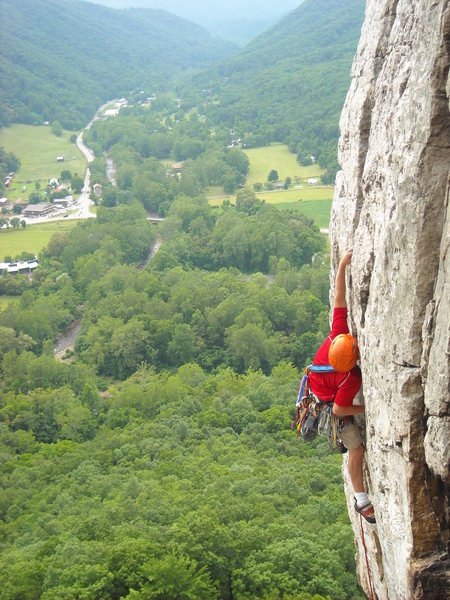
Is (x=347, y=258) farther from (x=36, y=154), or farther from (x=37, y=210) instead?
(x=36, y=154)

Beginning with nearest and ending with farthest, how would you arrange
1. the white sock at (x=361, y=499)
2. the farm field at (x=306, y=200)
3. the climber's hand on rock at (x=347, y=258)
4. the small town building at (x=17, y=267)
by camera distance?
the climber's hand on rock at (x=347, y=258) < the white sock at (x=361, y=499) < the small town building at (x=17, y=267) < the farm field at (x=306, y=200)

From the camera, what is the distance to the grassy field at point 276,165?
3413 inches

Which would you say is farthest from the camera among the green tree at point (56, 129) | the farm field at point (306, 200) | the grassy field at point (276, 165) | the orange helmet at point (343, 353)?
the green tree at point (56, 129)

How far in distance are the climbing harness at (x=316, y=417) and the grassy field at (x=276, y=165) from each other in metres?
78.3

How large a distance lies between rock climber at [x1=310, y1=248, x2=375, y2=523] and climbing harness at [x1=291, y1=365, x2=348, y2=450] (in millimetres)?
53

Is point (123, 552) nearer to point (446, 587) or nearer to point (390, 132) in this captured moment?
point (446, 587)

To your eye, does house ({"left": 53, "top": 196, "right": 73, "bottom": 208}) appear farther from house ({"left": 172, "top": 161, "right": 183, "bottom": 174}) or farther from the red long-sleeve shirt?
the red long-sleeve shirt

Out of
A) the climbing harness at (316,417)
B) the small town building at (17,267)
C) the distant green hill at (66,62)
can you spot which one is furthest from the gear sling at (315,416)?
the distant green hill at (66,62)

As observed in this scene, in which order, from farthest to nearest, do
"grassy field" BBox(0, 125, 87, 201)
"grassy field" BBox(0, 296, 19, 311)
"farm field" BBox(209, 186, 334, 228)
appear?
"grassy field" BBox(0, 125, 87, 201)
"farm field" BBox(209, 186, 334, 228)
"grassy field" BBox(0, 296, 19, 311)

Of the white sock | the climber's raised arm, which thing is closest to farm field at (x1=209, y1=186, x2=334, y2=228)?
the climber's raised arm

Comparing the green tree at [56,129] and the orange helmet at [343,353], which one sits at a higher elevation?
the green tree at [56,129]

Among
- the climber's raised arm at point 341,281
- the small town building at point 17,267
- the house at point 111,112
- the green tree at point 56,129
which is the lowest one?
the small town building at point 17,267

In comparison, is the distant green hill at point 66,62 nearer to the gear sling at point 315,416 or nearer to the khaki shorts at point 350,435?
the gear sling at point 315,416

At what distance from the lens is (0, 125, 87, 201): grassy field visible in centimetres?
9444
